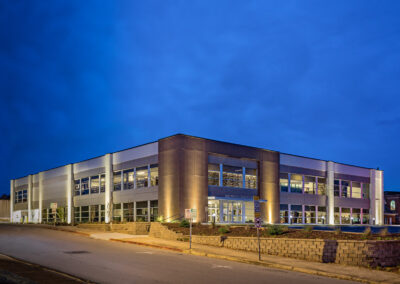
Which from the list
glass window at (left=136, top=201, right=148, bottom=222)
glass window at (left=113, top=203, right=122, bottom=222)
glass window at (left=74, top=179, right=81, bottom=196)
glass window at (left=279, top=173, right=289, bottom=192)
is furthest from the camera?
glass window at (left=74, top=179, right=81, bottom=196)

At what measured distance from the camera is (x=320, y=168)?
56156mm

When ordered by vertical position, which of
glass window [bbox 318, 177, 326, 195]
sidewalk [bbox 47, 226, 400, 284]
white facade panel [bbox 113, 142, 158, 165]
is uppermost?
white facade panel [bbox 113, 142, 158, 165]

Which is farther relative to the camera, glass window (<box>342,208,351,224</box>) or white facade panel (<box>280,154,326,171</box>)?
glass window (<box>342,208,351,224</box>)

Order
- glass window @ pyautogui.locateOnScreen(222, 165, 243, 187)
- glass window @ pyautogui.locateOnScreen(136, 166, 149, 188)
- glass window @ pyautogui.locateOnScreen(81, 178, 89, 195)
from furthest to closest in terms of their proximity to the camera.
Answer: glass window @ pyautogui.locateOnScreen(81, 178, 89, 195) < glass window @ pyautogui.locateOnScreen(136, 166, 149, 188) < glass window @ pyautogui.locateOnScreen(222, 165, 243, 187)

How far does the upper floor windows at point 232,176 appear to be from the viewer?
4319cm

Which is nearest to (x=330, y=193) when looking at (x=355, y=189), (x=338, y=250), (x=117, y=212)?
(x=355, y=189)

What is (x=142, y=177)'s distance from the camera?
1779 inches

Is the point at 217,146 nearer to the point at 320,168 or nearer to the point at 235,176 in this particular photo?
the point at 235,176

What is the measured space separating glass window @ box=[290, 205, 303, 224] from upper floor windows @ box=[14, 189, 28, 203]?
4610 centimetres

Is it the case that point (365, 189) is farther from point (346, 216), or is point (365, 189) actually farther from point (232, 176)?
point (232, 176)

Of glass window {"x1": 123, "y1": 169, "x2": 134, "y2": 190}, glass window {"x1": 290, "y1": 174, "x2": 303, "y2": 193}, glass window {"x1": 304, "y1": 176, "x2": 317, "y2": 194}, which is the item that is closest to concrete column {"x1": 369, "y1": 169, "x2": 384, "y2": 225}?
glass window {"x1": 304, "y1": 176, "x2": 317, "y2": 194}

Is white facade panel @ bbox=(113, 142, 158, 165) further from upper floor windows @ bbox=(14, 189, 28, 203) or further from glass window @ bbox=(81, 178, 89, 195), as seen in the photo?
upper floor windows @ bbox=(14, 189, 28, 203)

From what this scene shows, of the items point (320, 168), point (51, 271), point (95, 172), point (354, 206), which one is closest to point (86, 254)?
point (51, 271)

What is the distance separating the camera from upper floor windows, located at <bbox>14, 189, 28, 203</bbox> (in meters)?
71.6
